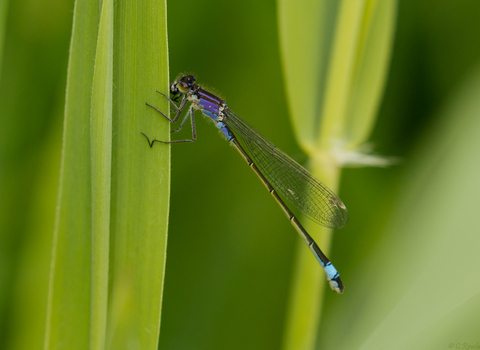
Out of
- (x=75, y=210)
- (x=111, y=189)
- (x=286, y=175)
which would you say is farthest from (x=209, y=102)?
(x=75, y=210)

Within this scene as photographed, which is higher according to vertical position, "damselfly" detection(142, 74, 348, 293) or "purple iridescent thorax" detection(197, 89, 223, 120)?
"purple iridescent thorax" detection(197, 89, 223, 120)

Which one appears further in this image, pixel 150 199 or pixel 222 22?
pixel 222 22

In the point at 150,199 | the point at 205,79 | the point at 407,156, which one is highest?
the point at 205,79


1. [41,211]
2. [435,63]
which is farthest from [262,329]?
[435,63]

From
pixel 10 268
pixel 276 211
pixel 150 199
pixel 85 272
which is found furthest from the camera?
pixel 276 211

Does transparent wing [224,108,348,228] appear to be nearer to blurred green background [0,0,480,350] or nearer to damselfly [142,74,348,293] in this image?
damselfly [142,74,348,293]

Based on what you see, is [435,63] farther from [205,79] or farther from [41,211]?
[41,211]

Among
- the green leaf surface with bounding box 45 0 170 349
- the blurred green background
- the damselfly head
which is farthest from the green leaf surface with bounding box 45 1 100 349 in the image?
the damselfly head
